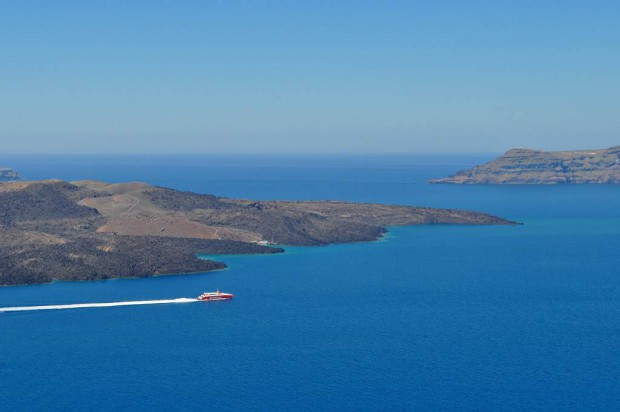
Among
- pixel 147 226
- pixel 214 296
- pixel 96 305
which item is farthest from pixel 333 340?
pixel 147 226

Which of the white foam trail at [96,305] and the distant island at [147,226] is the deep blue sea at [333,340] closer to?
the white foam trail at [96,305]

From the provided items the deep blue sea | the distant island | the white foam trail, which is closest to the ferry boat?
the white foam trail

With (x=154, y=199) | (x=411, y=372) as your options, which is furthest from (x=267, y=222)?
(x=411, y=372)

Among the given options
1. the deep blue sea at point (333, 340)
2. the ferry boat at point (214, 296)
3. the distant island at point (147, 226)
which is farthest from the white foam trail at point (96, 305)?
the distant island at point (147, 226)

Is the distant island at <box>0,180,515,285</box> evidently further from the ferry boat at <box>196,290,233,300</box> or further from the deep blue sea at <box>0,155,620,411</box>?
the ferry boat at <box>196,290,233,300</box>

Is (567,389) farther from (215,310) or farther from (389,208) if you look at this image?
(389,208)

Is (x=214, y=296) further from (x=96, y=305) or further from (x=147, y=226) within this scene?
(x=147, y=226)
